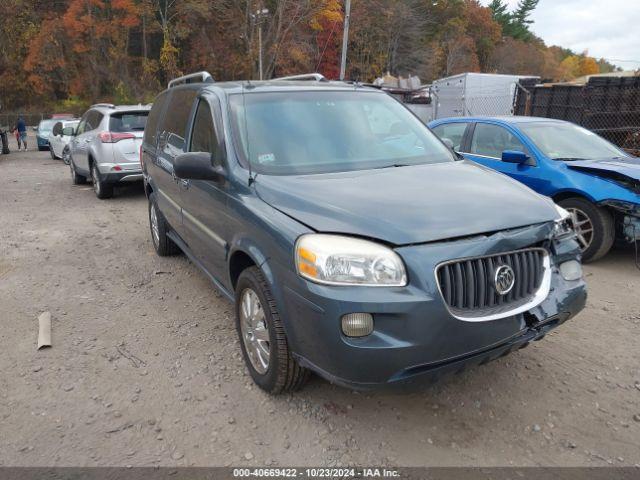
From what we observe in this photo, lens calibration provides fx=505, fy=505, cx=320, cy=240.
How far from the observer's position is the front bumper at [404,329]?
2314 mm

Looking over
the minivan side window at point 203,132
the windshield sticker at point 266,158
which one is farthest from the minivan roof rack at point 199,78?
the windshield sticker at point 266,158

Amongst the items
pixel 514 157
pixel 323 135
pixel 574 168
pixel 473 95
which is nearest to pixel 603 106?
pixel 574 168

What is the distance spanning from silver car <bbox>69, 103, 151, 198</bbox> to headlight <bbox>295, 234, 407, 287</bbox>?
24.2 ft

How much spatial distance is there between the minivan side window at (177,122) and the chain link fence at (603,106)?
390 inches

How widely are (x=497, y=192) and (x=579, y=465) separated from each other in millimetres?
1481

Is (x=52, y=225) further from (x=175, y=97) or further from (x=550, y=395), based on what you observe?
(x=550, y=395)

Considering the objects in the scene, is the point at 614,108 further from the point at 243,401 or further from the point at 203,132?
the point at 243,401

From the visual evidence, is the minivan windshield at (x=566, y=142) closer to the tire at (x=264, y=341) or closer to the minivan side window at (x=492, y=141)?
the minivan side window at (x=492, y=141)

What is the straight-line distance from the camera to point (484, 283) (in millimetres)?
2457

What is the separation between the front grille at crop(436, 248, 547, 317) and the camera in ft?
7.85

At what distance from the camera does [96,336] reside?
12.9 feet

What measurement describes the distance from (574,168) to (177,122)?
4.20 meters

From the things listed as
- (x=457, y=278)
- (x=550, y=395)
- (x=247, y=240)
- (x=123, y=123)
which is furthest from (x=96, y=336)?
(x=123, y=123)

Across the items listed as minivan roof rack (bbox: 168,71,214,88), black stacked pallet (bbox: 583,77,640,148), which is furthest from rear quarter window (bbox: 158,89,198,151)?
black stacked pallet (bbox: 583,77,640,148)
